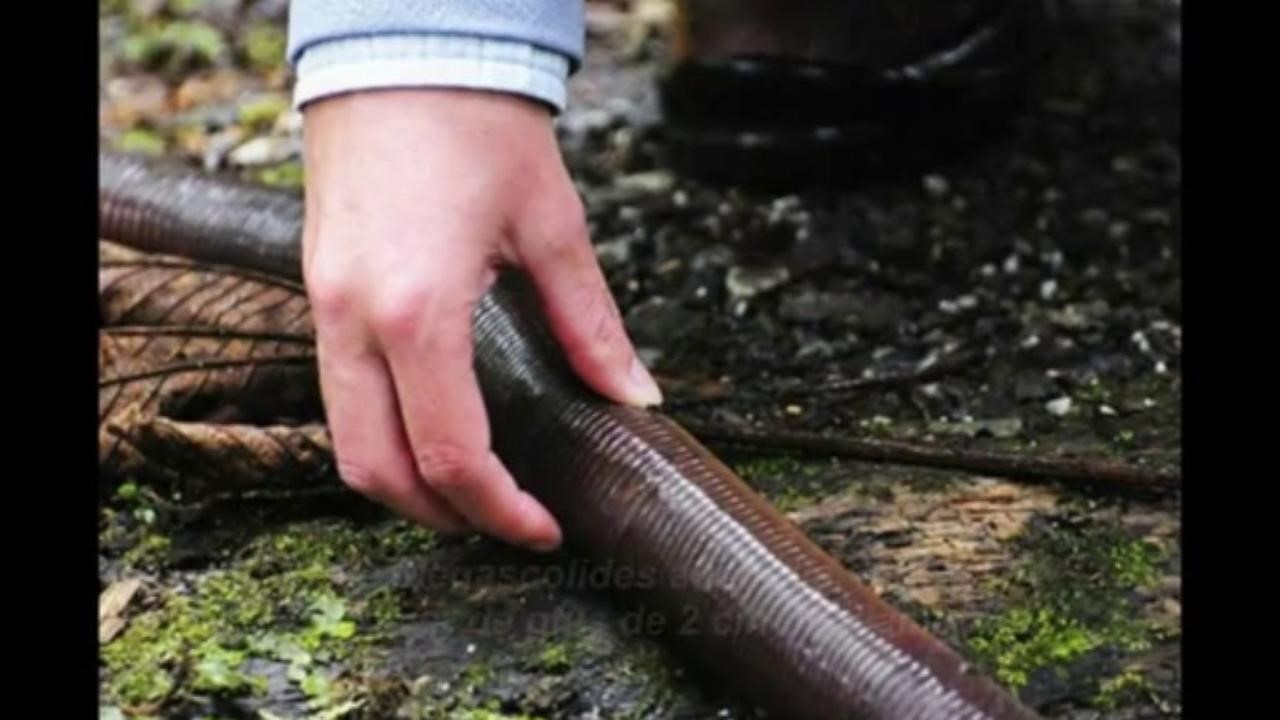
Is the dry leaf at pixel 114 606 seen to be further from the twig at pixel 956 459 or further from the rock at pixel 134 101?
the rock at pixel 134 101

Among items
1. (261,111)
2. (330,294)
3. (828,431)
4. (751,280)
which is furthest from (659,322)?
(261,111)

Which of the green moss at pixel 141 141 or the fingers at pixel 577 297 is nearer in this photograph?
the fingers at pixel 577 297

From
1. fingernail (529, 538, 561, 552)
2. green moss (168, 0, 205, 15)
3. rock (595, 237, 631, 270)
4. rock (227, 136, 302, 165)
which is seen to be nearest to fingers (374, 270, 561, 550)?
fingernail (529, 538, 561, 552)

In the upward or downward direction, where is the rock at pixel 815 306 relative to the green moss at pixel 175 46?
downward

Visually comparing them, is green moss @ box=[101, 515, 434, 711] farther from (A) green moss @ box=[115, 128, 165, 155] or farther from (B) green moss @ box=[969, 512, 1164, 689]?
(A) green moss @ box=[115, 128, 165, 155]

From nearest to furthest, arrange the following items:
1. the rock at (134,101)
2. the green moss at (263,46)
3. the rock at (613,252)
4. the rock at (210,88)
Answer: the rock at (613,252) → the rock at (134,101) → the rock at (210,88) → the green moss at (263,46)

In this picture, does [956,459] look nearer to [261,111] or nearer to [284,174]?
[284,174]

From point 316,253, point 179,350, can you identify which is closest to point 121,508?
point 179,350

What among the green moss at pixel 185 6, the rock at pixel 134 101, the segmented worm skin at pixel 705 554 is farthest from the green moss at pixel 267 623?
the green moss at pixel 185 6
